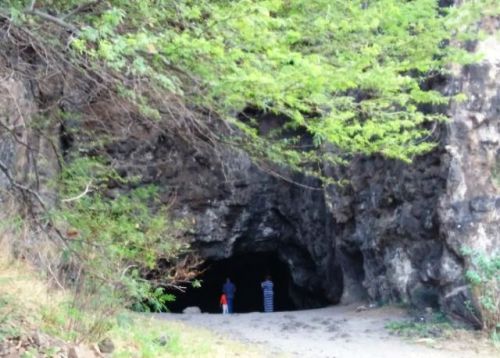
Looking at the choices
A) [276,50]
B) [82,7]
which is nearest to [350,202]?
[276,50]

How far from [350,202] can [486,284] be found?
4627 mm

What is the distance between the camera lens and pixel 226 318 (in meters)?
12.5

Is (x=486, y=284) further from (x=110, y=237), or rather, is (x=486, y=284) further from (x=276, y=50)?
(x=276, y=50)

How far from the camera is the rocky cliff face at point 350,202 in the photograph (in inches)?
402

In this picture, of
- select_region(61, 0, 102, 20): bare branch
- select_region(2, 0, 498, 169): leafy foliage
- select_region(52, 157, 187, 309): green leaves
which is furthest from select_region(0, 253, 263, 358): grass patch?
select_region(61, 0, 102, 20): bare branch

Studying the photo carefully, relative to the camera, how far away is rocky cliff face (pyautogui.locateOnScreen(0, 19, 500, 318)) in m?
10.2

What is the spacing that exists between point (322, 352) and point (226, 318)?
13.3 ft

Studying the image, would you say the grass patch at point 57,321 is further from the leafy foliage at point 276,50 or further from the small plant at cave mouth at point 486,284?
the small plant at cave mouth at point 486,284

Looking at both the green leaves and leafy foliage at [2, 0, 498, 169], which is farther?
the green leaves

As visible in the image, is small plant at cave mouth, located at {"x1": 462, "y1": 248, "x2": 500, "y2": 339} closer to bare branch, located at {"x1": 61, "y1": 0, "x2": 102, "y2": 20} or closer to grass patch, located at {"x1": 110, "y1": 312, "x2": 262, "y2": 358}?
grass patch, located at {"x1": 110, "y1": 312, "x2": 262, "y2": 358}

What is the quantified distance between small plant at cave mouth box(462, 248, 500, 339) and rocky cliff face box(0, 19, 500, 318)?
0.95ft

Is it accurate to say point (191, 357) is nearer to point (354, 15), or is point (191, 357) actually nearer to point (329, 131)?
point (329, 131)

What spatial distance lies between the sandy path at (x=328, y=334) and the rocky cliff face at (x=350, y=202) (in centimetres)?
101

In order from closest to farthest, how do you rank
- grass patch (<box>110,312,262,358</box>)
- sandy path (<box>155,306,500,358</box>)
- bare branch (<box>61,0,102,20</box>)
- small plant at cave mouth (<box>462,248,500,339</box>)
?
bare branch (<box>61,0,102,20</box>), grass patch (<box>110,312,262,358</box>), sandy path (<box>155,306,500,358</box>), small plant at cave mouth (<box>462,248,500,339</box>)
